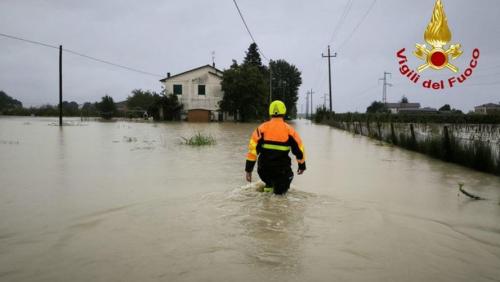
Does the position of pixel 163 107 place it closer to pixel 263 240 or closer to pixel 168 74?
pixel 168 74

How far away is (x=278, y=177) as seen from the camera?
23.0 feet

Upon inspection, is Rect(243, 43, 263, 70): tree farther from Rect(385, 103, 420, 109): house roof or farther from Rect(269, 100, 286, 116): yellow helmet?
Rect(269, 100, 286, 116): yellow helmet

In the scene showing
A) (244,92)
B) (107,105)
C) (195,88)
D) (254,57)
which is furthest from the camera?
(254,57)

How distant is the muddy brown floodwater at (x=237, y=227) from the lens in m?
4.06

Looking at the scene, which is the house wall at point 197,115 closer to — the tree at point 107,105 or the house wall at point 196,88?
the house wall at point 196,88

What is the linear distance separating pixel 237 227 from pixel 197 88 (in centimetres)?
5158

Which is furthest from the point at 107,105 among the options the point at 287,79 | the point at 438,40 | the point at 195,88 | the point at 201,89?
the point at 438,40

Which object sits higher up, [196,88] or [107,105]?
[196,88]

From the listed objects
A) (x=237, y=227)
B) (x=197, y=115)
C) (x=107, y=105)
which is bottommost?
(x=237, y=227)

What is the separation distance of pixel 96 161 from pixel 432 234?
9752 mm

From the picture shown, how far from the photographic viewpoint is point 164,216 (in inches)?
240

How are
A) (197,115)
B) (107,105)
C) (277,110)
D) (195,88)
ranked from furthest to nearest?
(107,105), (195,88), (197,115), (277,110)

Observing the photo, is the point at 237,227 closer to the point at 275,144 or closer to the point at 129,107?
the point at 275,144

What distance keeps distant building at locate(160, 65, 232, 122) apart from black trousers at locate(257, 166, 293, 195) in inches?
1917
